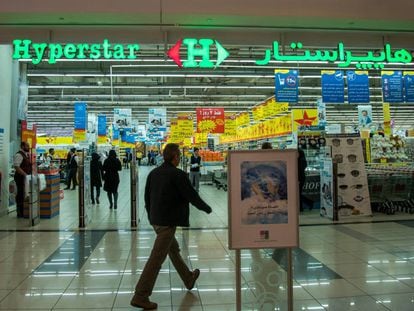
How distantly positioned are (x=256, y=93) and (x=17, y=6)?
1930 cm

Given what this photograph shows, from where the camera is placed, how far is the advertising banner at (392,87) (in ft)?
44.1

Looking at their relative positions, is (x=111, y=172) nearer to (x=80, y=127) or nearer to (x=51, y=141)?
(x=80, y=127)

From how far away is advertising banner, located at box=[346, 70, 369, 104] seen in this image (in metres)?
13.2

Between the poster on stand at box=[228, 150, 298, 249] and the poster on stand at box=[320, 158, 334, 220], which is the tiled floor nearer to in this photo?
the poster on stand at box=[320, 158, 334, 220]

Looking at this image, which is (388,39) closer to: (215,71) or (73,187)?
(215,71)

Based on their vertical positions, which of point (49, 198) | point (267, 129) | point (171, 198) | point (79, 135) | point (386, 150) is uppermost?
point (79, 135)

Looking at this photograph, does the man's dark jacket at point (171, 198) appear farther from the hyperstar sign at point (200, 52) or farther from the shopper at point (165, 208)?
the hyperstar sign at point (200, 52)

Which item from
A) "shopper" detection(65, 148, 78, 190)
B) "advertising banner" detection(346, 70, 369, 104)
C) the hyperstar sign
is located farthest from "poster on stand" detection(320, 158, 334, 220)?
"shopper" detection(65, 148, 78, 190)

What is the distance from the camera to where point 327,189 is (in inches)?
360

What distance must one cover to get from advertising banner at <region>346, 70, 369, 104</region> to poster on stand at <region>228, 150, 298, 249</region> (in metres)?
10.9

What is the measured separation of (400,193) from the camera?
1004 centimetres

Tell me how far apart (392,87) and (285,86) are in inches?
143

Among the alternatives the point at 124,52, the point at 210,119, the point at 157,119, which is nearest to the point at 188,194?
the point at 124,52

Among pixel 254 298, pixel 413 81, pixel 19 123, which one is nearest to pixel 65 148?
pixel 19 123
